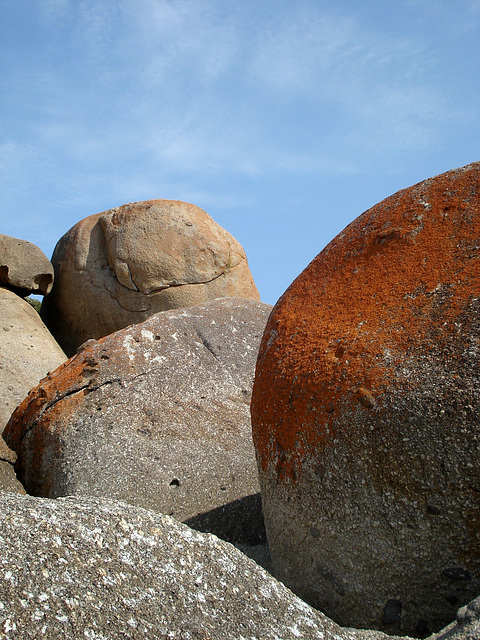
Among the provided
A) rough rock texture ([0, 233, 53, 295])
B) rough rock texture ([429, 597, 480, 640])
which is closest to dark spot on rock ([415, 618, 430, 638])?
rough rock texture ([429, 597, 480, 640])

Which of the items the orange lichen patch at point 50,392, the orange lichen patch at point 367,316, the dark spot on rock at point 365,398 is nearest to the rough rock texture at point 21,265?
the orange lichen patch at point 50,392

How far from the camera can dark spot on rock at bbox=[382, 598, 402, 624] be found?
2287mm

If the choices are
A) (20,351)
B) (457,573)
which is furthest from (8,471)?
(20,351)

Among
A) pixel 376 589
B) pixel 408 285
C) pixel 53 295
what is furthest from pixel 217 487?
pixel 53 295

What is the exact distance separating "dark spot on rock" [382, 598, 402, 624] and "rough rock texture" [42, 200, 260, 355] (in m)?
5.43

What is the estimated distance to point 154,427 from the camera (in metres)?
3.76

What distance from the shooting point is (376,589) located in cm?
231

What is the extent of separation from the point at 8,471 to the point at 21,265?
457 cm

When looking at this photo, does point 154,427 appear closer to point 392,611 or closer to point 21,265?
point 392,611

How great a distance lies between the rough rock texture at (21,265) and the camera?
25.8 feet

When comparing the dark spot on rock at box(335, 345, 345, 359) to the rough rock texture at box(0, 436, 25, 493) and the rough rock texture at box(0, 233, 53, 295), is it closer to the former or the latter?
the rough rock texture at box(0, 436, 25, 493)

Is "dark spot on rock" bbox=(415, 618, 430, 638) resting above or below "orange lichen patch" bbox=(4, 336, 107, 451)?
below

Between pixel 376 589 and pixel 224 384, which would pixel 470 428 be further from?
pixel 224 384

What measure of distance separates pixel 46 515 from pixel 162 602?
47 centimetres
